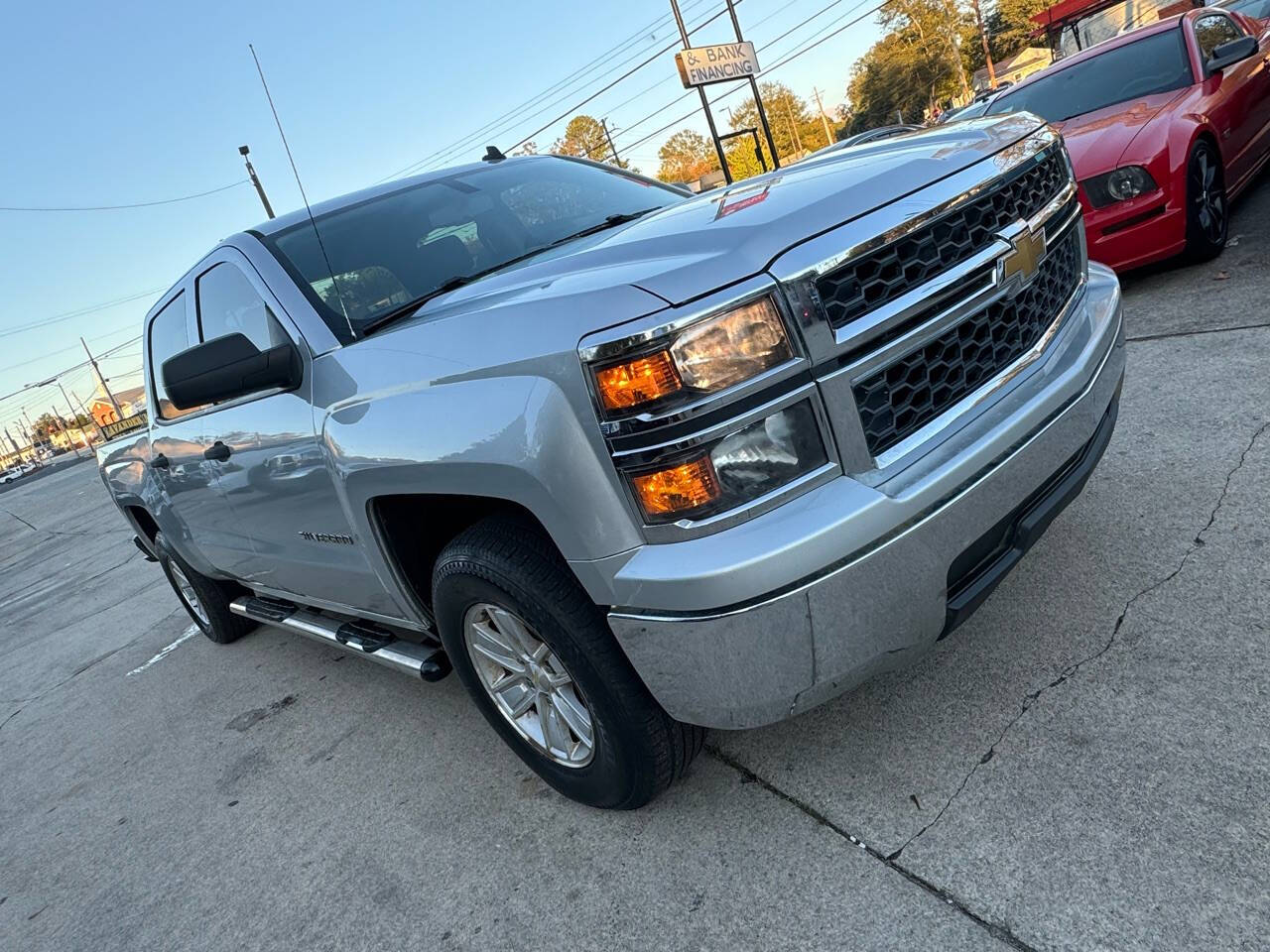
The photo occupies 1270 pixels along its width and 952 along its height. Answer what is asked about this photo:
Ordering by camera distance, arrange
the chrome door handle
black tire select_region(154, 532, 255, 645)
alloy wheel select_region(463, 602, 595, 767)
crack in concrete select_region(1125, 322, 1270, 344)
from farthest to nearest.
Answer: black tire select_region(154, 532, 255, 645) → crack in concrete select_region(1125, 322, 1270, 344) → the chrome door handle → alloy wheel select_region(463, 602, 595, 767)

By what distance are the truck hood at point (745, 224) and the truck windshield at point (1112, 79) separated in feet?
12.7

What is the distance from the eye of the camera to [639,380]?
1.61 metres

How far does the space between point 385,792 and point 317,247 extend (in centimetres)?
181

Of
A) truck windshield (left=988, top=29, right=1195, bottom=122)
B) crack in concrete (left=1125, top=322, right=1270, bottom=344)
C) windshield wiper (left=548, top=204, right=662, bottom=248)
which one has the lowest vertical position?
crack in concrete (left=1125, top=322, right=1270, bottom=344)

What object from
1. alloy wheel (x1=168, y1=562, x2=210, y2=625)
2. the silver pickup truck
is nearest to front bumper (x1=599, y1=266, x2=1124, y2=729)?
the silver pickup truck

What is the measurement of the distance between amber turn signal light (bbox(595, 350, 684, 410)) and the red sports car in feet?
13.7

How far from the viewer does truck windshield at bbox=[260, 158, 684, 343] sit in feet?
8.67

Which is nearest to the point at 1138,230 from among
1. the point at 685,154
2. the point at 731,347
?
the point at 731,347

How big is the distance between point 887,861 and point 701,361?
1.18m

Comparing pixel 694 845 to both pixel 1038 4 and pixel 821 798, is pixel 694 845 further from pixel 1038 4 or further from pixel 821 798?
pixel 1038 4

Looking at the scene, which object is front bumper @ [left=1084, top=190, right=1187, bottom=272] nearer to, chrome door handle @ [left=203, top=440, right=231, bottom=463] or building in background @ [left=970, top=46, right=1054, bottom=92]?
chrome door handle @ [left=203, top=440, right=231, bottom=463]

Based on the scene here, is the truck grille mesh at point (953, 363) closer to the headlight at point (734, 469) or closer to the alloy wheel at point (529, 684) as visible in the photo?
the headlight at point (734, 469)

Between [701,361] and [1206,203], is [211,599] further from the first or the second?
[1206,203]

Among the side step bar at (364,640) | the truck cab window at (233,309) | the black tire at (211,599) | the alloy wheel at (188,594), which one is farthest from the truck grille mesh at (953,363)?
the alloy wheel at (188,594)
